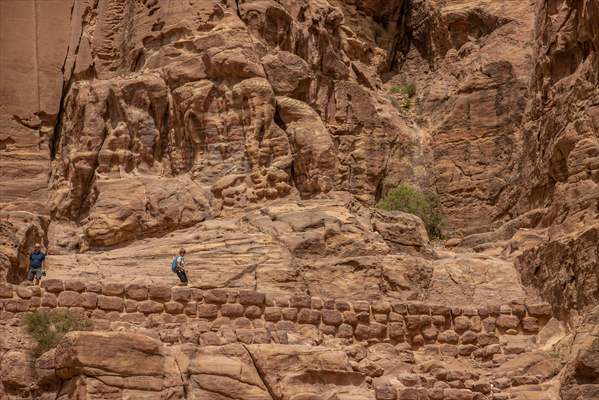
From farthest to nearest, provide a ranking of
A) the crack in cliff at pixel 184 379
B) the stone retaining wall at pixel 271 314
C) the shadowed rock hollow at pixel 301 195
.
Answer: the stone retaining wall at pixel 271 314, the shadowed rock hollow at pixel 301 195, the crack in cliff at pixel 184 379

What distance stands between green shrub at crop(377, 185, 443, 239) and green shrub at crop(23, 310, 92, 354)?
1045 centimetres

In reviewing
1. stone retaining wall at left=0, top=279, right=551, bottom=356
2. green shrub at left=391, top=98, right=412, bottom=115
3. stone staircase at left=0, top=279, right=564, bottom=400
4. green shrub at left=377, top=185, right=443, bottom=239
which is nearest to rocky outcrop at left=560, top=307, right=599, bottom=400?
stone staircase at left=0, top=279, right=564, bottom=400

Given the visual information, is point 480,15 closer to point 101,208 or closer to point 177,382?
point 101,208

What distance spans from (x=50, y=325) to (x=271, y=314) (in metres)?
3.73

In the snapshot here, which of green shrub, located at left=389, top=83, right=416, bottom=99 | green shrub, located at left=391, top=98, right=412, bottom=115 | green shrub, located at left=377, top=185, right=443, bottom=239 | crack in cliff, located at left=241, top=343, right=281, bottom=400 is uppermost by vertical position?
green shrub, located at left=389, top=83, right=416, bottom=99

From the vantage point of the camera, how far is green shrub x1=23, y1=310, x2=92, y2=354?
1784 centimetres

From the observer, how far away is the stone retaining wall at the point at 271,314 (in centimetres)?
1911

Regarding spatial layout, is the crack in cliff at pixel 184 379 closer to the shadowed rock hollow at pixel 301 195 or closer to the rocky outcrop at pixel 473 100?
the shadowed rock hollow at pixel 301 195

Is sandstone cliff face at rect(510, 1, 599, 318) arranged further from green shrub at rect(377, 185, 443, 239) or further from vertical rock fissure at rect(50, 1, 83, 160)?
vertical rock fissure at rect(50, 1, 83, 160)

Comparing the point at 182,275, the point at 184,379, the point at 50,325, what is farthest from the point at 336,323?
the point at 50,325

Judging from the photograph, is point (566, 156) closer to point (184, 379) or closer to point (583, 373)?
point (583, 373)

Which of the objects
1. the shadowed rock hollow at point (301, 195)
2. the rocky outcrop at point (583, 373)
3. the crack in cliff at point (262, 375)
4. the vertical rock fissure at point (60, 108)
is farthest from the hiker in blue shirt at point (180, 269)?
the vertical rock fissure at point (60, 108)

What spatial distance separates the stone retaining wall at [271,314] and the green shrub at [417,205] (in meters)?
6.79

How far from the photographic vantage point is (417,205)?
1122 inches
